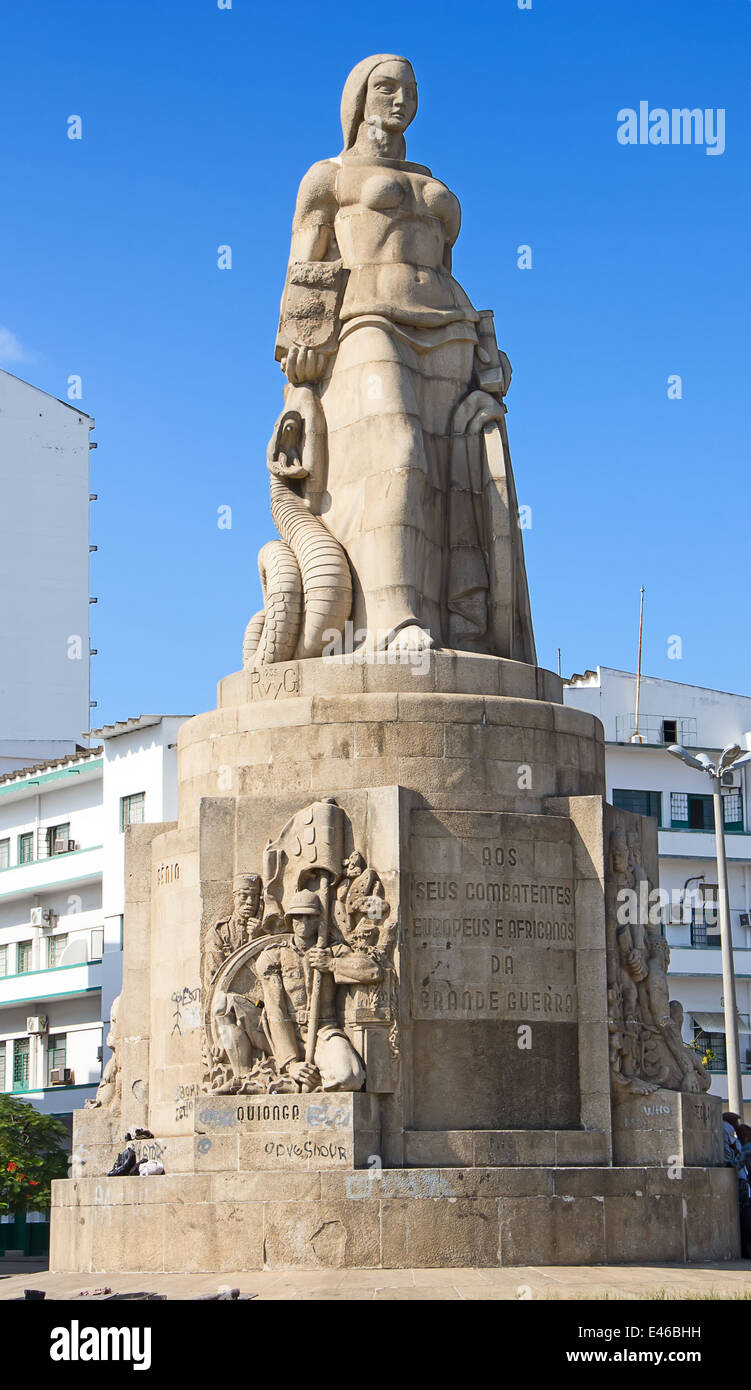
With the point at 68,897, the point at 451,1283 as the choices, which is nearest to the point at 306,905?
the point at 451,1283

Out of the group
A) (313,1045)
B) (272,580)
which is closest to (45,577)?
(272,580)

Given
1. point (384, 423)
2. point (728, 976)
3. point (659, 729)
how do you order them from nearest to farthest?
1. point (384, 423)
2. point (728, 976)
3. point (659, 729)

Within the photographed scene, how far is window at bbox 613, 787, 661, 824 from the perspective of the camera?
51562mm

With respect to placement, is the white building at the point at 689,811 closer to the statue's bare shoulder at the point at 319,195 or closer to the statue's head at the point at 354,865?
the statue's bare shoulder at the point at 319,195

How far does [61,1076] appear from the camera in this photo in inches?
2002

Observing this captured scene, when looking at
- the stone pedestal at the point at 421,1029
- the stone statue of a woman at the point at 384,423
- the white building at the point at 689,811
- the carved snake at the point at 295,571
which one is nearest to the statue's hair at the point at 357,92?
the stone statue of a woman at the point at 384,423

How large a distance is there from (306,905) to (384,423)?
5.92 m

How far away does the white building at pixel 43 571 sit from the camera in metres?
61.3

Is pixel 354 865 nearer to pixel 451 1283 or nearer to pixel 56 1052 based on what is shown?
pixel 451 1283

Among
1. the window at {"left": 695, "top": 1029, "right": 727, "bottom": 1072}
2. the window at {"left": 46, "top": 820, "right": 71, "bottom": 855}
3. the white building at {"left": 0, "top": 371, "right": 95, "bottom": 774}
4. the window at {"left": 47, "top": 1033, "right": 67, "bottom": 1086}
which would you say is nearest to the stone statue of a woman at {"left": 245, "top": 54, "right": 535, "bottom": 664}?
the window at {"left": 695, "top": 1029, "right": 727, "bottom": 1072}

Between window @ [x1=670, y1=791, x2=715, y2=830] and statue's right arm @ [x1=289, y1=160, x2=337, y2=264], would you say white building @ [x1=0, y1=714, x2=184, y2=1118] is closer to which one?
window @ [x1=670, y1=791, x2=715, y2=830]

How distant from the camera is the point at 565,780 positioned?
21.0m

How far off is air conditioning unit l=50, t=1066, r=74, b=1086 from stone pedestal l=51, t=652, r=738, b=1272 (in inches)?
1160

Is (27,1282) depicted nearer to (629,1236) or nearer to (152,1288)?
(152,1288)
